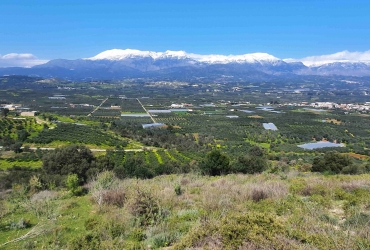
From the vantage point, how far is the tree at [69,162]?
A: 72.0 feet

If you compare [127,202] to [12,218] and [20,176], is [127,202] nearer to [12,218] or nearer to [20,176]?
[12,218]

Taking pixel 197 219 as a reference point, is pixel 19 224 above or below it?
below

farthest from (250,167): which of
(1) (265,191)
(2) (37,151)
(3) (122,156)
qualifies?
(2) (37,151)

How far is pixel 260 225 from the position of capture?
16.6 feet

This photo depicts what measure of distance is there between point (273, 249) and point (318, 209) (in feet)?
11.0

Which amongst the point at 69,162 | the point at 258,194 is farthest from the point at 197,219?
the point at 69,162

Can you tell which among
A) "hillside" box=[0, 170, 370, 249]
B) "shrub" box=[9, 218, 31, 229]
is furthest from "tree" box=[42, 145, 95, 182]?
"shrub" box=[9, 218, 31, 229]

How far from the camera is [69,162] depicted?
22.5 metres

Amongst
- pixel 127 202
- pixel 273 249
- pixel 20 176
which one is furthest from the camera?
pixel 20 176

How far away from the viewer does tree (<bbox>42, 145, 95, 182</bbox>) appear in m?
21.9

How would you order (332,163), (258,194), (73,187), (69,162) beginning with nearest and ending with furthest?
(258,194)
(73,187)
(332,163)
(69,162)

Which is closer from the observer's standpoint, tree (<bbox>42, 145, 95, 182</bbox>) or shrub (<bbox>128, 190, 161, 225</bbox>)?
shrub (<bbox>128, 190, 161, 225</bbox>)

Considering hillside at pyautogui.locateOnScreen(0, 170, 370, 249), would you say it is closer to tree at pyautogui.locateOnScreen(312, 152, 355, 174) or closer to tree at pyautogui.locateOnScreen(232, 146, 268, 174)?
tree at pyautogui.locateOnScreen(232, 146, 268, 174)

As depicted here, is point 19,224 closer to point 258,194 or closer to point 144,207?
point 144,207
